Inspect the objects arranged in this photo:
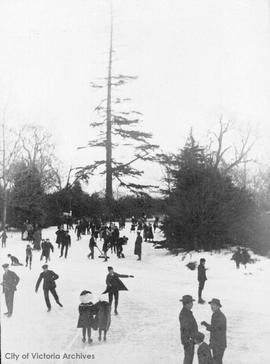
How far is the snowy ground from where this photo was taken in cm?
1098

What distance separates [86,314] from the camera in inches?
450

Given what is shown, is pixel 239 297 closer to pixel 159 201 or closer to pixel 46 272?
pixel 46 272

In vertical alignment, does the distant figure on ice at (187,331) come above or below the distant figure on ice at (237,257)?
below

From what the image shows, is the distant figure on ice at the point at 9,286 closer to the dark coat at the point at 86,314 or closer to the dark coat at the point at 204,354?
the dark coat at the point at 86,314

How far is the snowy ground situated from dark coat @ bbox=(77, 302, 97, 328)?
50cm

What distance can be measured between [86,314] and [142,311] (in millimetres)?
3633

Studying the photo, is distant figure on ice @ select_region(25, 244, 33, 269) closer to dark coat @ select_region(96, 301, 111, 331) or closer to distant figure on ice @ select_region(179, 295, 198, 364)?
dark coat @ select_region(96, 301, 111, 331)

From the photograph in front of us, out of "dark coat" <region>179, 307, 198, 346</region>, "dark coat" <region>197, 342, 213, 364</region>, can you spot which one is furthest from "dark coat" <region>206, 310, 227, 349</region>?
"dark coat" <region>197, 342, 213, 364</region>

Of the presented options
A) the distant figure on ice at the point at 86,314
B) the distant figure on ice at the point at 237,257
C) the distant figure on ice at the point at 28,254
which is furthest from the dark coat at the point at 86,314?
the distant figure on ice at the point at 237,257

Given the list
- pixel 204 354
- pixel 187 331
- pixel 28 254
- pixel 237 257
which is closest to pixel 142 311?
pixel 187 331

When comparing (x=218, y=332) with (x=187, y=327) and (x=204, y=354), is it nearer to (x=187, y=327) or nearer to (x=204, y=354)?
(x=187, y=327)

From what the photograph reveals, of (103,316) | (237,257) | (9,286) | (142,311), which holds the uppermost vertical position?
(237,257)

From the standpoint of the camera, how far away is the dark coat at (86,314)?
1130cm

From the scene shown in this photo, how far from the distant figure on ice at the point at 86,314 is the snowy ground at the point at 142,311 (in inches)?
14.1
